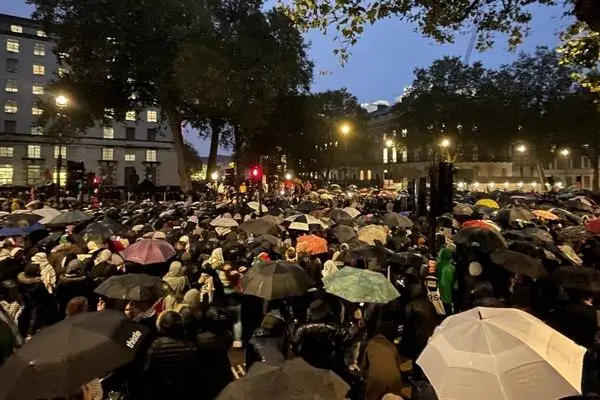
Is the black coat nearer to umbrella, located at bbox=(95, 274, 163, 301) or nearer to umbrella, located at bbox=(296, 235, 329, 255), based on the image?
umbrella, located at bbox=(95, 274, 163, 301)

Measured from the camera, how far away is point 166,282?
6.74 metres

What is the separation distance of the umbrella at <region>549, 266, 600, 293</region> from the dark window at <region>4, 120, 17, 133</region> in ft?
231

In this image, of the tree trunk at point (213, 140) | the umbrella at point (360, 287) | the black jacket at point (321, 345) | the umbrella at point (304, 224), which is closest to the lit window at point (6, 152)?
the tree trunk at point (213, 140)

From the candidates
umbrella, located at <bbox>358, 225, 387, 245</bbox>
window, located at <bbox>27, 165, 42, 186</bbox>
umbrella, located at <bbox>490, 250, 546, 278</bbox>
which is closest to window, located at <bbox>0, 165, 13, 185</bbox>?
window, located at <bbox>27, 165, 42, 186</bbox>

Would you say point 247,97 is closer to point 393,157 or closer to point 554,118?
point 554,118

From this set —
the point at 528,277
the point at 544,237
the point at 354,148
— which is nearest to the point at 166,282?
the point at 528,277

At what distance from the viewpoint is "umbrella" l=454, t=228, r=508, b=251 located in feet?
29.2

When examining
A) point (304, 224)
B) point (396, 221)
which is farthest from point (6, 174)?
point (396, 221)

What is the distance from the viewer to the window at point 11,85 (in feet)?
209

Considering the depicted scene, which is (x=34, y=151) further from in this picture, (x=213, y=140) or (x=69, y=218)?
(x=69, y=218)

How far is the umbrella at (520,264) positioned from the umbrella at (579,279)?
0.45 m

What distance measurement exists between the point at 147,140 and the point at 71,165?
49223mm

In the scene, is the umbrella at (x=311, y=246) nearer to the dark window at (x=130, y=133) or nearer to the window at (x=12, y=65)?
the dark window at (x=130, y=133)

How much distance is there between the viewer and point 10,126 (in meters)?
63.5
